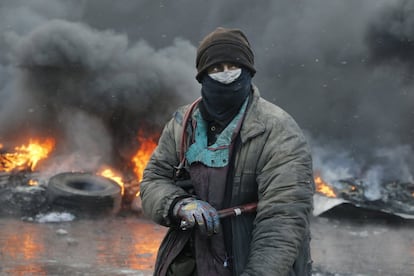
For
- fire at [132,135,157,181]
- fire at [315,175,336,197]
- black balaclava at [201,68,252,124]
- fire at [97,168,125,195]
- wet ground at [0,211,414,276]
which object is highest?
fire at [132,135,157,181]

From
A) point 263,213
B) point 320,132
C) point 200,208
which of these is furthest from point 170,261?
point 320,132

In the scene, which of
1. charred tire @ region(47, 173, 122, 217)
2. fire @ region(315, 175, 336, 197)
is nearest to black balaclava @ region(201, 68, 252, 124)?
charred tire @ region(47, 173, 122, 217)

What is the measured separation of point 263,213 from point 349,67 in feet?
45.8

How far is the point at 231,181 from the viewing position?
7.71 ft

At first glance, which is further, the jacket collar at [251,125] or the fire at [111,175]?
the fire at [111,175]

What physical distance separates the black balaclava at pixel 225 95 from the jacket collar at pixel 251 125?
0.06m

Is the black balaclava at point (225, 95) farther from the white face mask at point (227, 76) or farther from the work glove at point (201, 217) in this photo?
the work glove at point (201, 217)

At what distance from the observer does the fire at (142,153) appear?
13086 millimetres

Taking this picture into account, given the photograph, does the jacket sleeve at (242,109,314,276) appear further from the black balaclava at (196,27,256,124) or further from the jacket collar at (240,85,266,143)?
the black balaclava at (196,27,256,124)

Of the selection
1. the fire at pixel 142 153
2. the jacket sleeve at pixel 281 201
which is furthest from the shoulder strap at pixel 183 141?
the fire at pixel 142 153

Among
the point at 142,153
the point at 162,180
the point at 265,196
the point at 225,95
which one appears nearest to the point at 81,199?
the point at 142,153

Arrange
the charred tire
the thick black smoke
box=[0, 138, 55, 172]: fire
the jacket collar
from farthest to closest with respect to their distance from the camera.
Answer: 1. the thick black smoke
2. box=[0, 138, 55, 172]: fire
3. the charred tire
4. the jacket collar

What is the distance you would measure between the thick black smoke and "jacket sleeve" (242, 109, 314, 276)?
38.3 feet

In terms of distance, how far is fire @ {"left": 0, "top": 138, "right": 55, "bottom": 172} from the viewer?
1207 centimetres
